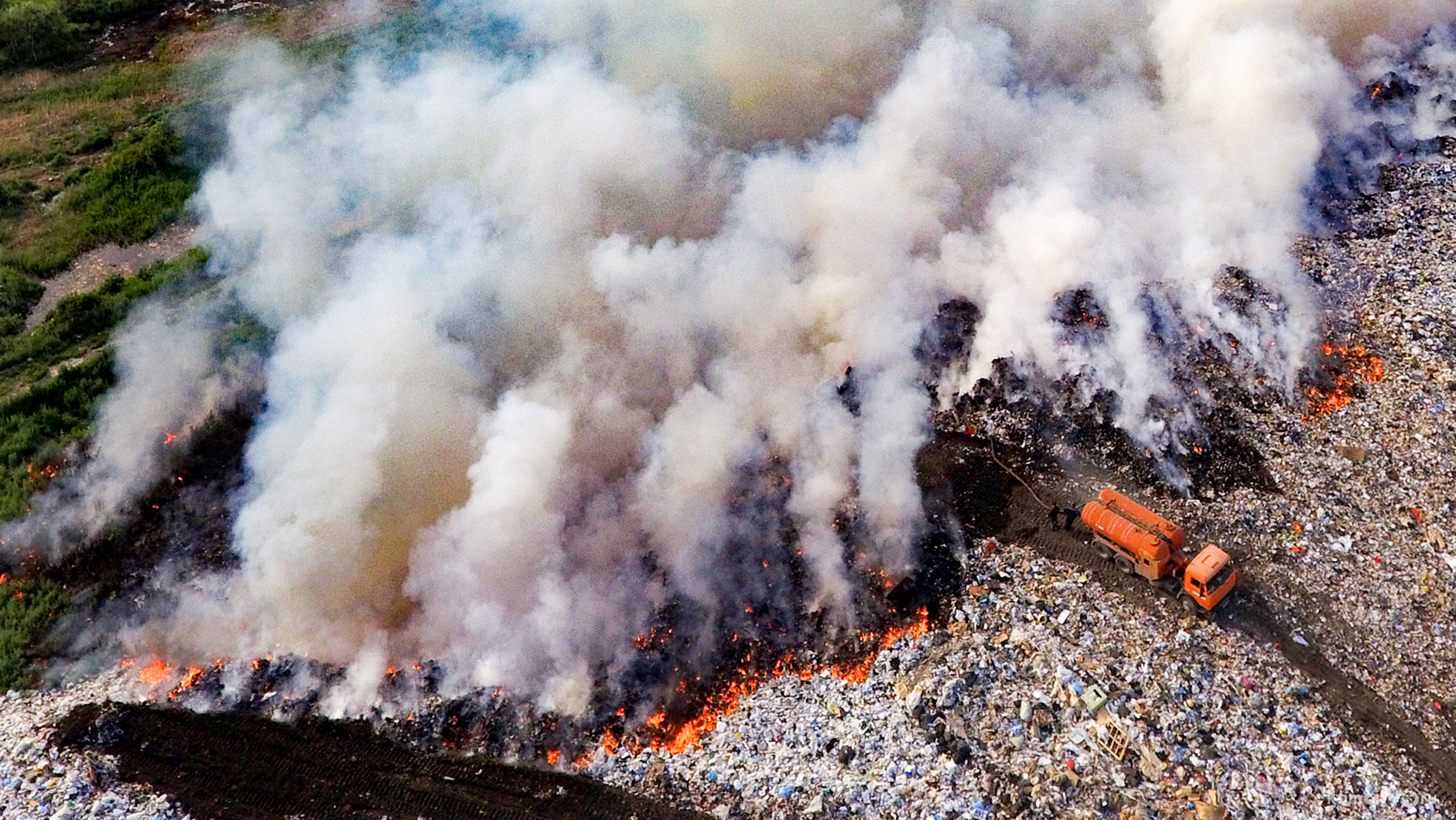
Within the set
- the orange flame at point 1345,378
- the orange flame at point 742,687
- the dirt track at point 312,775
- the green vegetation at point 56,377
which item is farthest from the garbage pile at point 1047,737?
the green vegetation at point 56,377

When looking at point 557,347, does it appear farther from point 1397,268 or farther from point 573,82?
point 1397,268

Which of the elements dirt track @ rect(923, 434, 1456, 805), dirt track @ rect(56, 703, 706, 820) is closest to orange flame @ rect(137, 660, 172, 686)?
dirt track @ rect(56, 703, 706, 820)

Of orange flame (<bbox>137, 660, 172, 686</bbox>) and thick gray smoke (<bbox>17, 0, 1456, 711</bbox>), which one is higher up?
thick gray smoke (<bbox>17, 0, 1456, 711</bbox>)

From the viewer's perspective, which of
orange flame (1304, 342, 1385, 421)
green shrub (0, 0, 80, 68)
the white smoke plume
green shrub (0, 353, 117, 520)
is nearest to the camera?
orange flame (1304, 342, 1385, 421)

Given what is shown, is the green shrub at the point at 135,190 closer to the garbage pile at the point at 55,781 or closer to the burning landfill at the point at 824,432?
the burning landfill at the point at 824,432

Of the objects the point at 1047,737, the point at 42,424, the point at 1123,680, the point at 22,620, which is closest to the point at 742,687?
the point at 1047,737

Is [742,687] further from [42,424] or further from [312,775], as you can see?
[42,424]

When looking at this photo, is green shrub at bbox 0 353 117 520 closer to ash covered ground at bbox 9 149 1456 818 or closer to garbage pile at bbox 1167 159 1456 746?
ash covered ground at bbox 9 149 1456 818

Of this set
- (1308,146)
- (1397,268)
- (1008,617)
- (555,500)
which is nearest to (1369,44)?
(1308,146)
